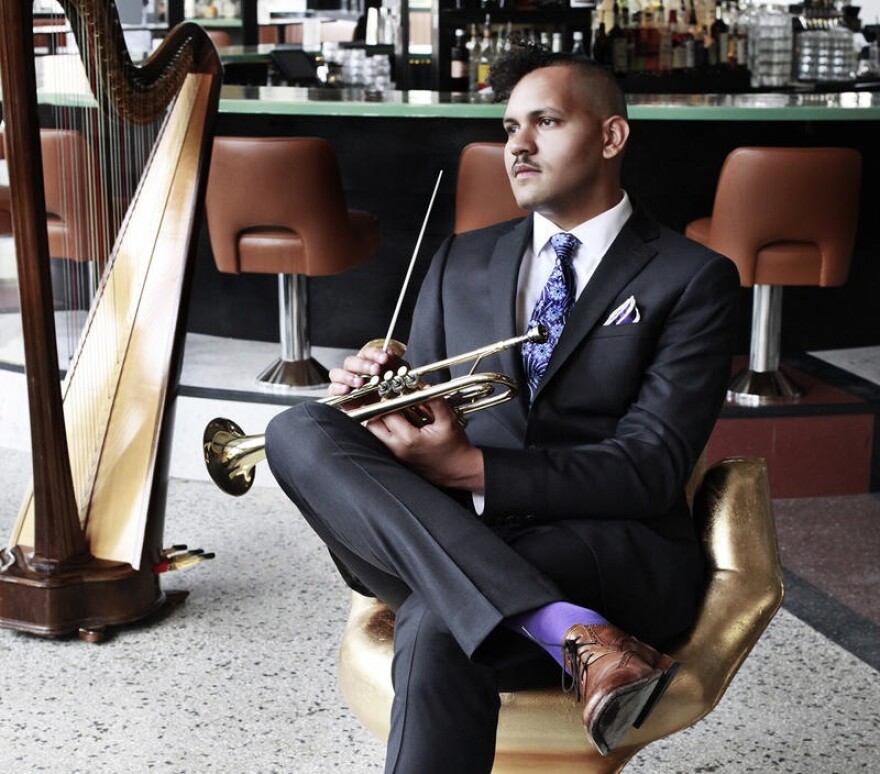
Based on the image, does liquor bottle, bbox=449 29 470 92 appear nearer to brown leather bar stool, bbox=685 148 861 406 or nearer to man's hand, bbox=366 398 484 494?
brown leather bar stool, bbox=685 148 861 406

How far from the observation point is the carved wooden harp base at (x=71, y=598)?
3066 mm

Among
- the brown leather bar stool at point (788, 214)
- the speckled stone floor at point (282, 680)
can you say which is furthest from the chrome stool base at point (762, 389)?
the speckled stone floor at point (282, 680)

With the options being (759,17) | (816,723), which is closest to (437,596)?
(816,723)

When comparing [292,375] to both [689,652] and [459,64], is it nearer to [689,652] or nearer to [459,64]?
[459,64]

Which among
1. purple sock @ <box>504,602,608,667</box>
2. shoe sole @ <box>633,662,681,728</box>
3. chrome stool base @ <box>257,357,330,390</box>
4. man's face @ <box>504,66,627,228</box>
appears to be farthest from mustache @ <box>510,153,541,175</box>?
chrome stool base @ <box>257,357,330,390</box>

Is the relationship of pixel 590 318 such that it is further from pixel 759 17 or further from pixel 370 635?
pixel 759 17

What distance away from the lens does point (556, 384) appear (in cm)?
224

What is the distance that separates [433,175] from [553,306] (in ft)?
8.98

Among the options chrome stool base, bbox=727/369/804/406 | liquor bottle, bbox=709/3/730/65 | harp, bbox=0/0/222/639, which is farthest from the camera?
liquor bottle, bbox=709/3/730/65

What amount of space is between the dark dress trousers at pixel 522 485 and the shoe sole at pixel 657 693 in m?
0.18

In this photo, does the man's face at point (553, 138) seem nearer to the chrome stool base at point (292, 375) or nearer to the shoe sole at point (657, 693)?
the shoe sole at point (657, 693)

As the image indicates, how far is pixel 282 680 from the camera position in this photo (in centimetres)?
297

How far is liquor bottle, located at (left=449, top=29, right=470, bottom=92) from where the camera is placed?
646 centimetres

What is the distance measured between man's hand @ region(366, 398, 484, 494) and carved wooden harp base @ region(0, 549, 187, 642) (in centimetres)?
125
